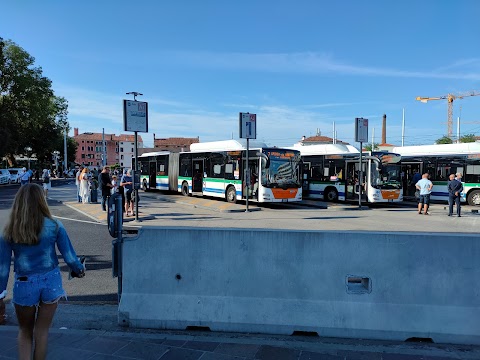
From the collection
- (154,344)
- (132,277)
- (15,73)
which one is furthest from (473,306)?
(15,73)

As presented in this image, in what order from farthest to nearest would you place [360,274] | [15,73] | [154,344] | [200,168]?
1. [15,73]
2. [200,168]
3. [360,274]
4. [154,344]

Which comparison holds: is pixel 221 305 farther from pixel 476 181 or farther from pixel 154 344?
pixel 476 181

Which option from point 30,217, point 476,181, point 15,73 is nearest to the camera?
point 30,217

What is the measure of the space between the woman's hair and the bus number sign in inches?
479

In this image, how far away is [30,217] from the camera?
121 inches

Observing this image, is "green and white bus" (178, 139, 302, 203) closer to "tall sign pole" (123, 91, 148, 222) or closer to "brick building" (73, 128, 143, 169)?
"tall sign pole" (123, 91, 148, 222)

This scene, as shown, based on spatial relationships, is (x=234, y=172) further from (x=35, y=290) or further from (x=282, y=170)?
(x=35, y=290)

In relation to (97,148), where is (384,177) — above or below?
below

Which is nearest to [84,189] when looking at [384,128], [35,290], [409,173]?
[35,290]

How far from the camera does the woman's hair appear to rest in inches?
119

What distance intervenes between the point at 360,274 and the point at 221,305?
5.28 ft

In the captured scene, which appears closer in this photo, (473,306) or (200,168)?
(473,306)

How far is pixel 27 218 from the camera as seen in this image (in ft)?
10.0

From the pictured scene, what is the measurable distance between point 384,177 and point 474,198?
509cm
